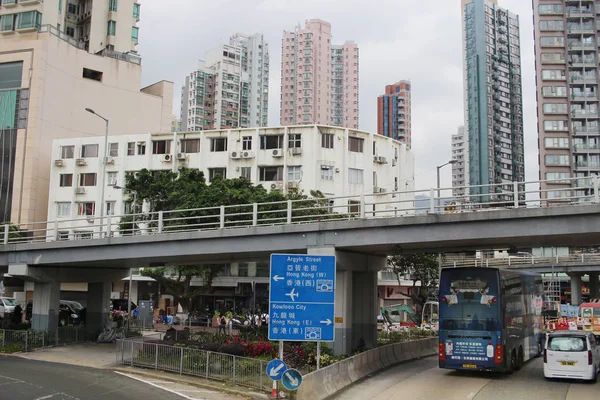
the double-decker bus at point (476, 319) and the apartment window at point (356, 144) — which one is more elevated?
the apartment window at point (356, 144)

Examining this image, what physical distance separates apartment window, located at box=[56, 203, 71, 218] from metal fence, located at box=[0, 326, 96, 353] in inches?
1427

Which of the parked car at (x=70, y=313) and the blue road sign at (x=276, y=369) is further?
the parked car at (x=70, y=313)

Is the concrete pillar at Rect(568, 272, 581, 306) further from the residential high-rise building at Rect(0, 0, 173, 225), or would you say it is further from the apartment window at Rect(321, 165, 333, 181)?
the residential high-rise building at Rect(0, 0, 173, 225)

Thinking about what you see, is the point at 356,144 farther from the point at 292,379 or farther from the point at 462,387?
the point at 292,379

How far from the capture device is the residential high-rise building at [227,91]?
14150 cm

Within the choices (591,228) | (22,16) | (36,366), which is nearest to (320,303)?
(591,228)

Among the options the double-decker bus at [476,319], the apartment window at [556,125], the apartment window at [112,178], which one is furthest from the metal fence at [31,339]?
the apartment window at [556,125]

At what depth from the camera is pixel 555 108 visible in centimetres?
8906

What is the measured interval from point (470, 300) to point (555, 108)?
247 feet

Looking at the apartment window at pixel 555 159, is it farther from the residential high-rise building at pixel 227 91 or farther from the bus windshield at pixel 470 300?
the residential high-rise building at pixel 227 91

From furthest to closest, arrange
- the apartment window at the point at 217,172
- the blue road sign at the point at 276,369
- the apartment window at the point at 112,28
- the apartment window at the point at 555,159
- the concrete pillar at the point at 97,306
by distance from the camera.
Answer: the apartment window at the point at 555,159 < the apartment window at the point at 112,28 < the apartment window at the point at 217,172 < the concrete pillar at the point at 97,306 < the blue road sign at the point at 276,369

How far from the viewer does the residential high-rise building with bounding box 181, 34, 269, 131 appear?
142 meters

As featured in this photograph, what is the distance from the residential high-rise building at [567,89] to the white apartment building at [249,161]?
3031cm

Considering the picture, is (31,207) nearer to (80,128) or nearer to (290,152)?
(80,128)
